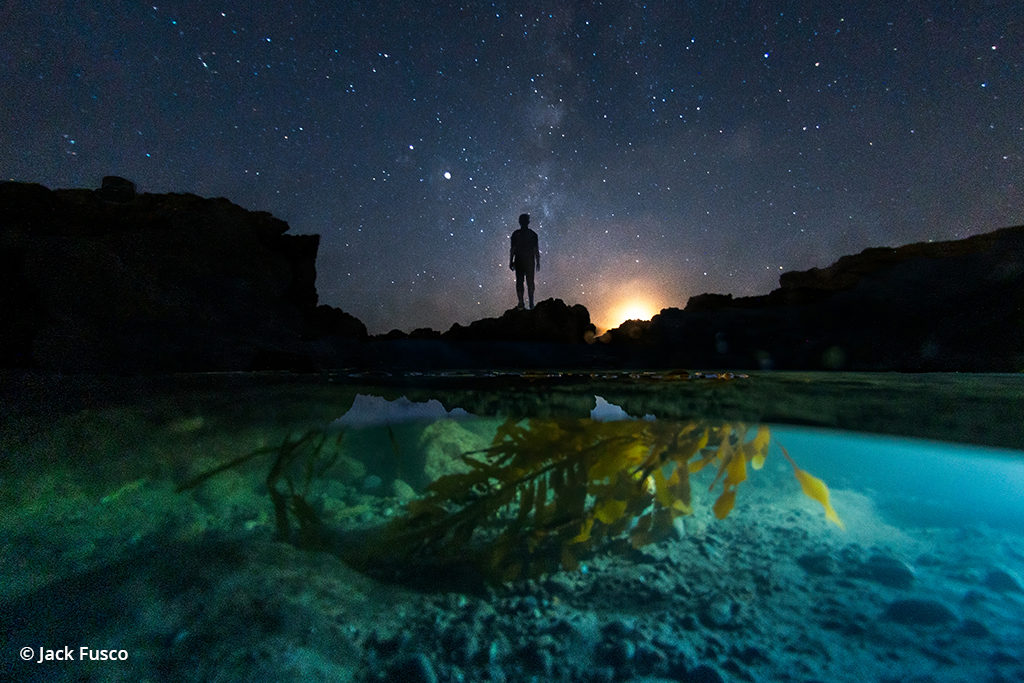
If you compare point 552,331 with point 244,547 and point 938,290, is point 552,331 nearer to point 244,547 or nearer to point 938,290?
point 938,290

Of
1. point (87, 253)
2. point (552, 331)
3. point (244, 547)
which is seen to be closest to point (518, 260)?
point (552, 331)

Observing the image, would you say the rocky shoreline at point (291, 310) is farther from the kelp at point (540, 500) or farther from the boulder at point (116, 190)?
the kelp at point (540, 500)

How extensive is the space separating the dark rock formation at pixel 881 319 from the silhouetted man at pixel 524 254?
364cm

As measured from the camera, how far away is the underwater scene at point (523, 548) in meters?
1.03

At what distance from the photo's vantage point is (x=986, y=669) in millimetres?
1008

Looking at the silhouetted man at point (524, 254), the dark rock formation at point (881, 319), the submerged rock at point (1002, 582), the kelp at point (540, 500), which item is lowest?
the submerged rock at point (1002, 582)

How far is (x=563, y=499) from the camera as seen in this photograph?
A: 5.78 feet

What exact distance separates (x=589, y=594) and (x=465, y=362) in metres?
7.51

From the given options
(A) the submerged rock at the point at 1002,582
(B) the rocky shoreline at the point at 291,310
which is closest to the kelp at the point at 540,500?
(A) the submerged rock at the point at 1002,582

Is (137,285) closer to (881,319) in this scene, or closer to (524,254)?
(524,254)

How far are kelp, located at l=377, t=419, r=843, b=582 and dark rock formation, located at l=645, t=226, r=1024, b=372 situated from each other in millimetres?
6817

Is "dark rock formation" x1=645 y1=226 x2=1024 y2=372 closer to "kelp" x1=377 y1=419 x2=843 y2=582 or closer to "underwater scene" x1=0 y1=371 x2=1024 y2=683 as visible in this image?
"underwater scene" x1=0 y1=371 x2=1024 y2=683

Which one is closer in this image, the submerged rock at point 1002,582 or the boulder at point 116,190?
the submerged rock at point 1002,582

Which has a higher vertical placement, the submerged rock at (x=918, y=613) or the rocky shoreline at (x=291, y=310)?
the rocky shoreline at (x=291, y=310)
